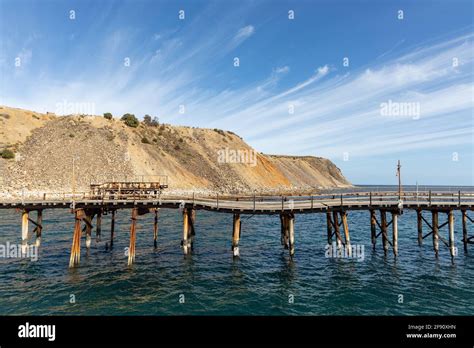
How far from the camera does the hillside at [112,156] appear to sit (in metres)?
69.7

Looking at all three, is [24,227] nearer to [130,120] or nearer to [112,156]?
[112,156]

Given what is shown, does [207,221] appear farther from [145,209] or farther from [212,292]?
[212,292]

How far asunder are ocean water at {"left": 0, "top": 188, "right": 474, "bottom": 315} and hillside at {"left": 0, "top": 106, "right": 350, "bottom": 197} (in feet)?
137

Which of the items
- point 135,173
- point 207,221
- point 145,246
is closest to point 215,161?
point 135,173

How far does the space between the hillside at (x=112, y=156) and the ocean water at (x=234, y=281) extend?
41.6 meters

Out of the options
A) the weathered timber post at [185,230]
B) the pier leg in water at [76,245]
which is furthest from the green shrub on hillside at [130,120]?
the weathered timber post at [185,230]

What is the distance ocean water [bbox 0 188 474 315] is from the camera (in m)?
17.6

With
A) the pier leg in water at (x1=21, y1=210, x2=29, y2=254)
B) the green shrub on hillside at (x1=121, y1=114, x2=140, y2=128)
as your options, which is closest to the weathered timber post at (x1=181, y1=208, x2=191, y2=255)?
the pier leg in water at (x1=21, y1=210, x2=29, y2=254)

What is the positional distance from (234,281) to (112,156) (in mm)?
70030

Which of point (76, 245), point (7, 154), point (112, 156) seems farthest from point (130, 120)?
point (76, 245)

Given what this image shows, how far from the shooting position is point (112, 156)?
81688mm

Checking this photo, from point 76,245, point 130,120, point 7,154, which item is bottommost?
point 76,245
